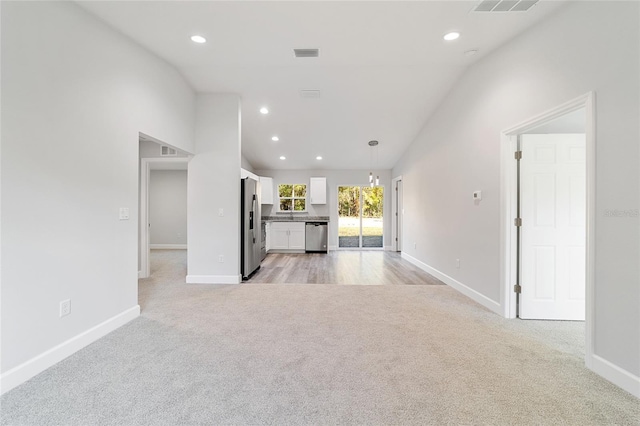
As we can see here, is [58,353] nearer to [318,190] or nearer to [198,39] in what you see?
[198,39]

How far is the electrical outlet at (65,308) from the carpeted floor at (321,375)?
339mm

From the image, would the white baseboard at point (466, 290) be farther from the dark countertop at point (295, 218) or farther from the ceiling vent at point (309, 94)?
the ceiling vent at point (309, 94)

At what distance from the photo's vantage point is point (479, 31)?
9.29 ft

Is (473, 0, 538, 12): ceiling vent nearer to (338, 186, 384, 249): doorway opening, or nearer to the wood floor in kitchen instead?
the wood floor in kitchen

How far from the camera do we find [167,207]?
852 cm

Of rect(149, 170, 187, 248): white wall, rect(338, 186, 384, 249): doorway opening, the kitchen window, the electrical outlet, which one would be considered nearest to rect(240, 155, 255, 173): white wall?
the kitchen window

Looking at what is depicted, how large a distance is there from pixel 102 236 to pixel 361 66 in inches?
139

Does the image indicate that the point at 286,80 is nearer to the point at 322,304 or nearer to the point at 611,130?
the point at 322,304

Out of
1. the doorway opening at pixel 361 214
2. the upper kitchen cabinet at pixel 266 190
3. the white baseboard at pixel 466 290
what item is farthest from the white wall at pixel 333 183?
the white baseboard at pixel 466 290

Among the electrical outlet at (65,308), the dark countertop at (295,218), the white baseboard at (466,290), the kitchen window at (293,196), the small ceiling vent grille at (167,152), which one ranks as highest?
the small ceiling vent grille at (167,152)

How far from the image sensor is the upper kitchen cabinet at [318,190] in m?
8.22

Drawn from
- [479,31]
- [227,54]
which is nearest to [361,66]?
[479,31]

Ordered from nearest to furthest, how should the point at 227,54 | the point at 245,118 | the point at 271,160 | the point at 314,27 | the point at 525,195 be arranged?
the point at 314,27 → the point at 525,195 → the point at 227,54 → the point at 245,118 → the point at 271,160

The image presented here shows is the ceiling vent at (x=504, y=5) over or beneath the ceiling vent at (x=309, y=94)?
beneath
